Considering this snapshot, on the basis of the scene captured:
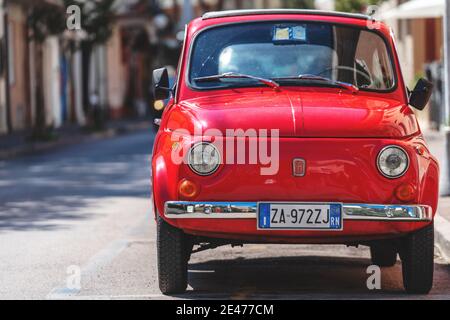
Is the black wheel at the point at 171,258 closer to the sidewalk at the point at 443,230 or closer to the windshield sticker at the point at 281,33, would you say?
the windshield sticker at the point at 281,33

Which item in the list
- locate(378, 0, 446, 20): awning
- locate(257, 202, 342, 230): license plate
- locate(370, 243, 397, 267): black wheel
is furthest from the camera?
locate(378, 0, 446, 20): awning

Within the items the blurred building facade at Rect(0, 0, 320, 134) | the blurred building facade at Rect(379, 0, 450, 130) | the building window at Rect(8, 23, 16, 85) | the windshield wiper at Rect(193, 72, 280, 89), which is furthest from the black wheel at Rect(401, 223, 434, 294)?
the building window at Rect(8, 23, 16, 85)

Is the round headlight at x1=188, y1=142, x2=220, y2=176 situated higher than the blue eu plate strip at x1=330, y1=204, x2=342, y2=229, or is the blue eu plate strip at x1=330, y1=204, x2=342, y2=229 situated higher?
the round headlight at x1=188, y1=142, x2=220, y2=176

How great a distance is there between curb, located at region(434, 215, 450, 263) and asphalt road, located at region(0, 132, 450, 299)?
0.30 metres

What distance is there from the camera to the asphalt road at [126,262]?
8.19m

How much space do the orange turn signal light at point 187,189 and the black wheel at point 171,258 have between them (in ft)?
0.90

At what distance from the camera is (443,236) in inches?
404

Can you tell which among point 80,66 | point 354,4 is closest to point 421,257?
point 354,4

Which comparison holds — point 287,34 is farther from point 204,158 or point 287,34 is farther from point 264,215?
point 264,215

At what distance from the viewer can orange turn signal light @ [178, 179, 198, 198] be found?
303 inches

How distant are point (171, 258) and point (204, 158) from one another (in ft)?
2.17

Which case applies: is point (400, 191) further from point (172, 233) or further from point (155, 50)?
point (155, 50)

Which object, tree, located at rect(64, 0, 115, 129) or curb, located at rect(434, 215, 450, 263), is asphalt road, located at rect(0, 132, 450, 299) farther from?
tree, located at rect(64, 0, 115, 129)
